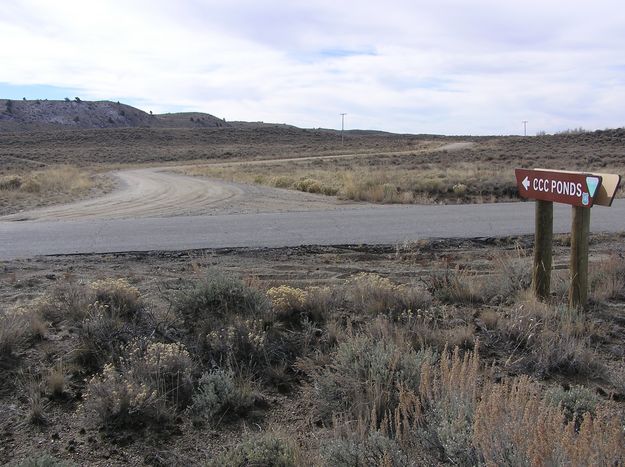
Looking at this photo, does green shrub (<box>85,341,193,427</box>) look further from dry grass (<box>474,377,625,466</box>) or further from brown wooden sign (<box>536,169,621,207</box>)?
brown wooden sign (<box>536,169,621,207</box>)

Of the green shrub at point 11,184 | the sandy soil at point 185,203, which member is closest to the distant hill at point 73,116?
the green shrub at point 11,184

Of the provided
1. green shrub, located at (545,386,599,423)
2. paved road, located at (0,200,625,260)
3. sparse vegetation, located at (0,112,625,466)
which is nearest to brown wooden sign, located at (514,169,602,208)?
sparse vegetation, located at (0,112,625,466)

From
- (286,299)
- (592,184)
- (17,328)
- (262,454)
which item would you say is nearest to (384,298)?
(286,299)

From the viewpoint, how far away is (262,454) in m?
3.51

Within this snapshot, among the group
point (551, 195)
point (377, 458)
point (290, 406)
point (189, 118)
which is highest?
point (189, 118)

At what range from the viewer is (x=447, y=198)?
2205cm

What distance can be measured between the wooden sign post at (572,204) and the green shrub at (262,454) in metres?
3.96

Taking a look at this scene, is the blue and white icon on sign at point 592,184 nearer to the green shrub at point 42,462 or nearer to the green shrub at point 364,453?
the green shrub at point 364,453

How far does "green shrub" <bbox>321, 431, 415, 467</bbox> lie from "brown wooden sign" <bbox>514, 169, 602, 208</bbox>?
372 cm

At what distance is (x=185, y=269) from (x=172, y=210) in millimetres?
9890

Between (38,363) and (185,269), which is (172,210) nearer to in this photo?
(185,269)

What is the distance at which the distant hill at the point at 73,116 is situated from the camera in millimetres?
122375

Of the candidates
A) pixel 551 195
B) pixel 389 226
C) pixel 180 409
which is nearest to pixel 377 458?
pixel 180 409

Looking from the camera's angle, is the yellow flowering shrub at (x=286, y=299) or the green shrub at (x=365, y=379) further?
the yellow flowering shrub at (x=286, y=299)
